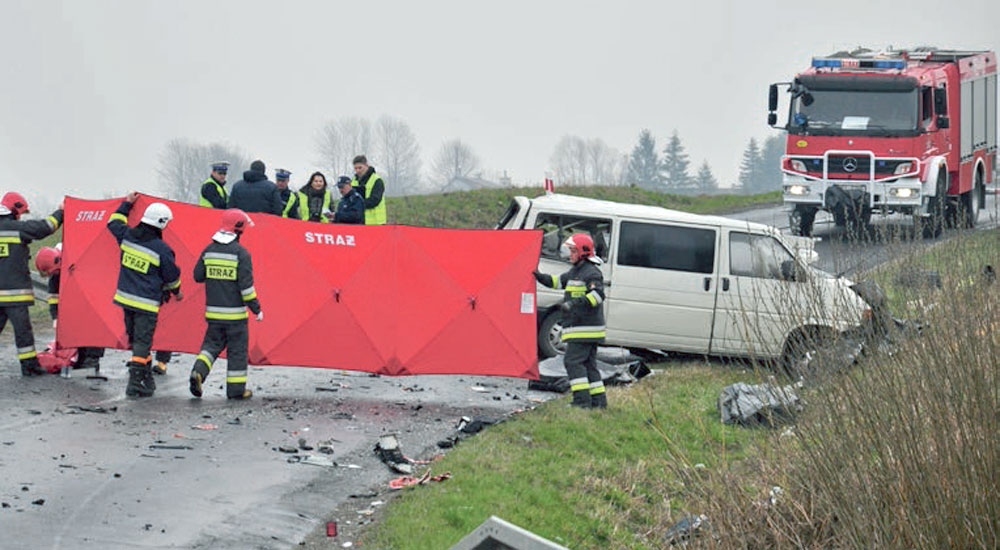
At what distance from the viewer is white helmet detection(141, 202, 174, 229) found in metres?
13.2

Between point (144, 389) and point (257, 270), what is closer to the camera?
point (144, 389)

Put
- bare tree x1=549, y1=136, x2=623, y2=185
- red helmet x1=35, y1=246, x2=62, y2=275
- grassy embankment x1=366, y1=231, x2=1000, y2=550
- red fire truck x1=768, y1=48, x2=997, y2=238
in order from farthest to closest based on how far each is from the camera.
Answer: bare tree x1=549, y1=136, x2=623, y2=185
red fire truck x1=768, y1=48, x2=997, y2=238
red helmet x1=35, y1=246, x2=62, y2=275
grassy embankment x1=366, y1=231, x2=1000, y2=550

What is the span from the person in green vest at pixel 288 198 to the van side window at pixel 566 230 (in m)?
4.53

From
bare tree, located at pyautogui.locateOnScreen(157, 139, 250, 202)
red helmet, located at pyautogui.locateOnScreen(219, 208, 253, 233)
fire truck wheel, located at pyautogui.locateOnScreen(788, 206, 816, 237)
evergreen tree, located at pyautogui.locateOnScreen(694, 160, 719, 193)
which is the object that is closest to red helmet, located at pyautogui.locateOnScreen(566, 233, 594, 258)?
red helmet, located at pyautogui.locateOnScreen(219, 208, 253, 233)

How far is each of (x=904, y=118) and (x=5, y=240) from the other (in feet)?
53.6

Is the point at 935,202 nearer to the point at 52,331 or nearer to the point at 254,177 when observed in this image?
the point at 254,177

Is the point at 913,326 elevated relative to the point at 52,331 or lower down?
elevated

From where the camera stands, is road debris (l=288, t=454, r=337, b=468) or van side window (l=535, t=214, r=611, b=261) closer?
road debris (l=288, t=454, r=337, b=468)

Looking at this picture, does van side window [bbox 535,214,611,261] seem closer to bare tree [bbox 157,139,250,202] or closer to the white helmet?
the white helmet

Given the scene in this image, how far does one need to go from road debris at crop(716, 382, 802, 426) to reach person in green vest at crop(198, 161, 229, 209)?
7.14m

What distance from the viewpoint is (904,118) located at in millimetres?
23703

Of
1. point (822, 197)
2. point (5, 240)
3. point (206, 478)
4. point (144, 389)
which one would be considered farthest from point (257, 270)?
→ point (822, 197)

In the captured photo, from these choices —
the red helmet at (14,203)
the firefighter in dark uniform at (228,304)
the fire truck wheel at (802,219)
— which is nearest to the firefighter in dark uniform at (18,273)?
the red helmet at (14,203)

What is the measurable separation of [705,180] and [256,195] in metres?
125
